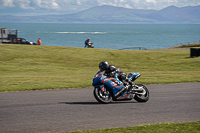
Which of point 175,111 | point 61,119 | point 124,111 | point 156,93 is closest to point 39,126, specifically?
point 61,119

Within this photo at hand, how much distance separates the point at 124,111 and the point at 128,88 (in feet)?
5.08

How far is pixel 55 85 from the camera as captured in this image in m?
14.7

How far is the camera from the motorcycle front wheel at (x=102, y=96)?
9833 millimetres

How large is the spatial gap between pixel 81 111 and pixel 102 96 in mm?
1370

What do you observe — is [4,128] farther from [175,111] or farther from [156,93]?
[156,93]

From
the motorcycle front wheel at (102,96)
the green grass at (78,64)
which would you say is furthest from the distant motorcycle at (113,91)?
the green grass at (78,64)

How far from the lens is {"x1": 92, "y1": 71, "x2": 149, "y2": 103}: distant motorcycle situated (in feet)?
31.9

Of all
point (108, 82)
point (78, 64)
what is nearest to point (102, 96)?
point (108, 82)

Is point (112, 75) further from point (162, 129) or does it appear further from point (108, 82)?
point (162, 129)

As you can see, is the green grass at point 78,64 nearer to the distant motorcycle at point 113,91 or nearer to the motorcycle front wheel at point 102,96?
the distant motorcycle at point 113,91

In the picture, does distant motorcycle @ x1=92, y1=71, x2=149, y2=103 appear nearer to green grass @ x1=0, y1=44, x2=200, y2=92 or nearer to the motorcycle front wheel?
the motorcycle front wheel

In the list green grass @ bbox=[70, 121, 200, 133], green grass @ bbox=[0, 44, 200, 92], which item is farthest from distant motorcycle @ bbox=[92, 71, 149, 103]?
green grass @ bbox=[0, 44, 200, 92]

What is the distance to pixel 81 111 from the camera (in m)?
8.83

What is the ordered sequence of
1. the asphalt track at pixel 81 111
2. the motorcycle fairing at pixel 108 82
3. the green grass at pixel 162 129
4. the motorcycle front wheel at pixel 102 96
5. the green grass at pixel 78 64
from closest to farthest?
1. the green grass at pixel 162 129
2. the asphalt track at pixel 81 111
3. the motorcycle fairing at pixel 108 82
4. the motorcycle front wheel at pixel 102 96
5. the green grass at pixel 78 64
